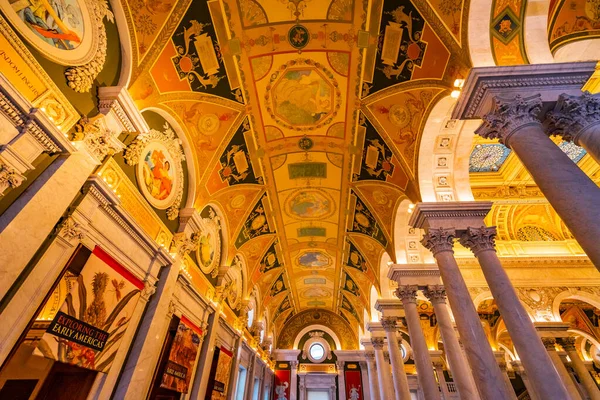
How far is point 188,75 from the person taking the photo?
6.90 m

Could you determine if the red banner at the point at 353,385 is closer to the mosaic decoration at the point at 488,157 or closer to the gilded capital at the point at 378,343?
the gilded capital at the point at 378,343

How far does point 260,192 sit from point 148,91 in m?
5.77

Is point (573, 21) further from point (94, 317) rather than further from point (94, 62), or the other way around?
point (94, 317)

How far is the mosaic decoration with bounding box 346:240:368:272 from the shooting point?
47.0 ft

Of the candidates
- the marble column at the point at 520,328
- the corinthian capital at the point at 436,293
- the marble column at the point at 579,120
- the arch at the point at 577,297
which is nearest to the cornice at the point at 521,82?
the marble column at the point at 579,120

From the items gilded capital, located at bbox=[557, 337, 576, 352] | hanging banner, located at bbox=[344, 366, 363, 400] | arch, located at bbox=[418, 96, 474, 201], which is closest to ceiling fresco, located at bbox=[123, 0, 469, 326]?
arch, located at bbox=[418, 96, 474, 201]

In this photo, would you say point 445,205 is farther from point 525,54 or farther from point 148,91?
point 148,91

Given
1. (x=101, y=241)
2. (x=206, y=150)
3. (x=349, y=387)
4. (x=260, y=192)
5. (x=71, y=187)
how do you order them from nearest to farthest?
(x=71, y=187) → (x=101, y=241) → (x=206, y=150) → (x=260, y=192) → (x=349, y=387)

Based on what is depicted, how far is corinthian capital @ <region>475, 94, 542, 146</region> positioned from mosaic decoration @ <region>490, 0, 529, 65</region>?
119 cm

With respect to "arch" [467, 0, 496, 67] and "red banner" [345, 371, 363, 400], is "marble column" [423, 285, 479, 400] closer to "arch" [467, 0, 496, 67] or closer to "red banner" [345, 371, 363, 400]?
"arch" [467, 0, 496, 67]

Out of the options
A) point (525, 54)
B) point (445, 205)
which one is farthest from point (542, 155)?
point (445, 205)

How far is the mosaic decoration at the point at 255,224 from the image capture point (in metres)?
A: 12.0

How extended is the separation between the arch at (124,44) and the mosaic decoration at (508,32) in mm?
6872

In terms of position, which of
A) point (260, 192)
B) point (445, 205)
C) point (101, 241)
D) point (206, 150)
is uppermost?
point (260, 192)
